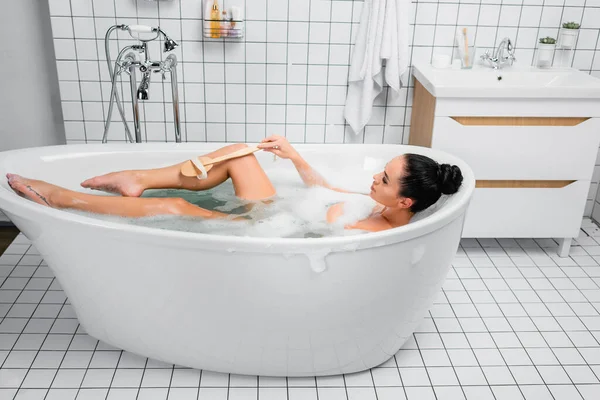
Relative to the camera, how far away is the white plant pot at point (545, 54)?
125 inches

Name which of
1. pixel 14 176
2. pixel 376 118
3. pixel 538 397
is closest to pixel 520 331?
pixel 538 397

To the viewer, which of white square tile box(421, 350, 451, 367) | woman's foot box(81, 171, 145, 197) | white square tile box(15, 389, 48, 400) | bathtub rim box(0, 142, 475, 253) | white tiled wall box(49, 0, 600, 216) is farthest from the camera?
white tiled wall box(49, 0, 600, 216)

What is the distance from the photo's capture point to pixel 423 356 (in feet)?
7.73

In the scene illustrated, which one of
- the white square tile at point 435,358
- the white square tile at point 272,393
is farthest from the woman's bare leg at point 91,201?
the white square tile at point 435,358

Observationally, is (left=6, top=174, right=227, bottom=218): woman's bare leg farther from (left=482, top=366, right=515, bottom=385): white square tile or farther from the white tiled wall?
(left=482, top=366, right=515, bottom=385): white square tile

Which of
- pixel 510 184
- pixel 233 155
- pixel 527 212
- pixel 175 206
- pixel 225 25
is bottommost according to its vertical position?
pixel 527 212

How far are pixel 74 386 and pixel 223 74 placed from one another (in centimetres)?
169

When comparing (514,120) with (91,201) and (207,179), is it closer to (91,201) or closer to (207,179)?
(207,179)

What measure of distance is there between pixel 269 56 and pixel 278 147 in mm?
840

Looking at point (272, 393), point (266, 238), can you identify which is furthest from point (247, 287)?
point (272, 393)

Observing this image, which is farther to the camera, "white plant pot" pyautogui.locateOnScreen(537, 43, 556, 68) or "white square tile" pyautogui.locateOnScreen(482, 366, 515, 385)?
"white plant pot" pyautogui.locateOnScreen(537, 43, 556, 68)

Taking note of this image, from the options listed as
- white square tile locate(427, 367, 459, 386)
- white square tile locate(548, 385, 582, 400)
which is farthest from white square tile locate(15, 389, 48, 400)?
white square tile locate(548, 385, 582, 400)

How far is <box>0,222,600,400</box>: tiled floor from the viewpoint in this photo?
2154 mm

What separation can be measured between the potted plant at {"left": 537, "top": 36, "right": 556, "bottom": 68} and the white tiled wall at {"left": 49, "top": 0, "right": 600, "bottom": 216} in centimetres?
7
